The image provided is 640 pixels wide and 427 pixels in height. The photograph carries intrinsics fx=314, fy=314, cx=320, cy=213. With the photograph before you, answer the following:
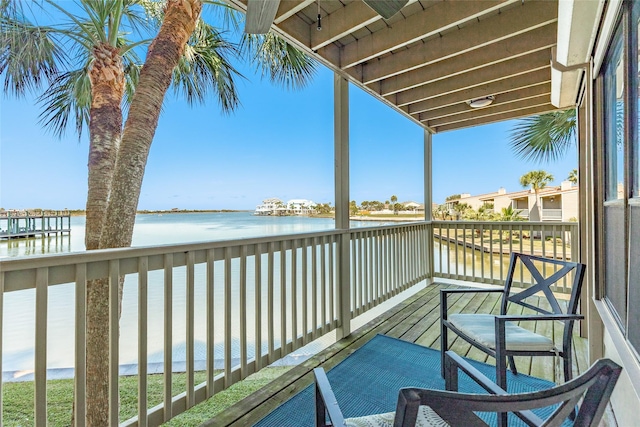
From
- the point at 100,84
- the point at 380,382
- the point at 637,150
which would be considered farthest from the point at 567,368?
the point at 100,84

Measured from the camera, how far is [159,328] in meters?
1.88

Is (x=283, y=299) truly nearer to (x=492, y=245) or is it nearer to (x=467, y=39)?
(x=467, y=39)

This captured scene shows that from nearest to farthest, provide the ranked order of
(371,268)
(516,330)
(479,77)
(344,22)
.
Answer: (516,330) → (344,22) → (479,77) → (371,268)

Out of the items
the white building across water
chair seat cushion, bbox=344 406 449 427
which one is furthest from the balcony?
chair seat cushion, bbox=344 406 449 427

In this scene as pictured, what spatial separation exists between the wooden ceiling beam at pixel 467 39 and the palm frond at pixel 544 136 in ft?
8.66

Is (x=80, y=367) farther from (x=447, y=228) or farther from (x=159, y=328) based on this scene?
(x=447, y=228)

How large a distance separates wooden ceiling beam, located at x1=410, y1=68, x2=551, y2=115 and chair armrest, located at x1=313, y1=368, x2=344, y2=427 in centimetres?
360

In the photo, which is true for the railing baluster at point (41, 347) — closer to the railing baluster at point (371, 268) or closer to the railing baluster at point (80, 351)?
the railing baluster at point (80, 351)

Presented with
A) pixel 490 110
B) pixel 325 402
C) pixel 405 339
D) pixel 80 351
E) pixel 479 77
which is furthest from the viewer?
pixel 490 110

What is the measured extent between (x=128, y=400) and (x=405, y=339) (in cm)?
251

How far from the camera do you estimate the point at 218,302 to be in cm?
202

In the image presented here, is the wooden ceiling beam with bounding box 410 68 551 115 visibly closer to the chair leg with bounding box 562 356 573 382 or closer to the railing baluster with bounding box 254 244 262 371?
the chair leg with bounding box 562 356 573 382

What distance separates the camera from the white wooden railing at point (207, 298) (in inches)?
52.2

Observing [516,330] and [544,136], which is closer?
[516,330]
